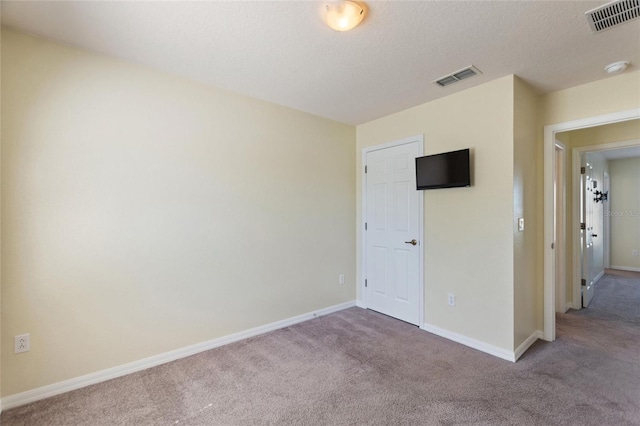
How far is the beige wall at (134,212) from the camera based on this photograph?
75.5 inches

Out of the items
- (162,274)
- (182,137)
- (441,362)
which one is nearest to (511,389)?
(441,362)

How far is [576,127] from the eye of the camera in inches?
105

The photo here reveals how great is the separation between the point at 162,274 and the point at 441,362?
8.09 ft

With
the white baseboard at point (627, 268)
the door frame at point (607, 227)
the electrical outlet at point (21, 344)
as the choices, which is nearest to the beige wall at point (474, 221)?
the electrical outlet at point (21, 344)

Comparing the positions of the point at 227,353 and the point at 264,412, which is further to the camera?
the point at 227,353

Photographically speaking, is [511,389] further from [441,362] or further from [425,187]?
[425,187]

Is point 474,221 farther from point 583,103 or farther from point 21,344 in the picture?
point 21,344

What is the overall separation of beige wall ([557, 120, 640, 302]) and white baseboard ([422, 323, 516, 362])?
201cm

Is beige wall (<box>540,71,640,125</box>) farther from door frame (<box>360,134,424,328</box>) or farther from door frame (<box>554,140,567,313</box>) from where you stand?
door frame (<box>360,134,424,328</box>)

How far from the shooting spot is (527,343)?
104 inches

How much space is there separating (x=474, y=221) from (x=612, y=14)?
1628 mm

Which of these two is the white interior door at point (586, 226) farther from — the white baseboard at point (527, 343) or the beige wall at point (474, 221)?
the beige wall at point (474, 221)

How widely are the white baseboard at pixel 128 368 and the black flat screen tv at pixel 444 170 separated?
2.07 m

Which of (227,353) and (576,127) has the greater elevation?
(576,127)
